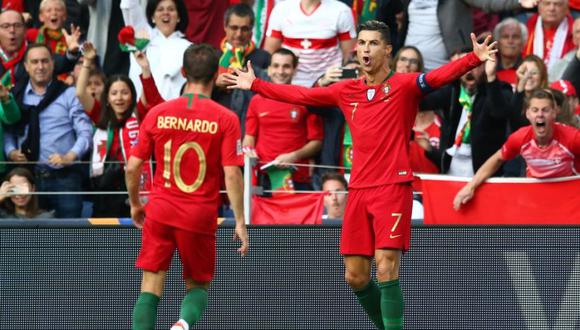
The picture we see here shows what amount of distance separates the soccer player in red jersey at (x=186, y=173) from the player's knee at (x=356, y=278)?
90cm

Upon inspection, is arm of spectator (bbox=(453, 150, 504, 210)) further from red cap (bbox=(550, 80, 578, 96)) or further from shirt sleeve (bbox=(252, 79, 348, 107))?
shirt sleeve (bbox=(252, 79, 348, 107))

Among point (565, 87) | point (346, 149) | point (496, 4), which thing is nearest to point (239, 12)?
point (346, 149)

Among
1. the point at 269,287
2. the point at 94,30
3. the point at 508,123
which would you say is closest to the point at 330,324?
the point at 269,287

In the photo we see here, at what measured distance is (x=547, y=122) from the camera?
11.8 metres

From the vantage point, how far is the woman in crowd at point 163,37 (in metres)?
14.2

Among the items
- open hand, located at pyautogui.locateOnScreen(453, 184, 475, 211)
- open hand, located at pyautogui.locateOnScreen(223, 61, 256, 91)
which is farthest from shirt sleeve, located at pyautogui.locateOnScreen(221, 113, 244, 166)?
open hand, located at pyautogui.locateOnScreen(453, 184, 475, 211)

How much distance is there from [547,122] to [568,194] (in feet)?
2.05

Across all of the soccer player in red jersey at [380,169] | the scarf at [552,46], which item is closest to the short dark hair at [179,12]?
the scarf at [552,46]

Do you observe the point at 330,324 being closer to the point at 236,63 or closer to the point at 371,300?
the point at 371,300

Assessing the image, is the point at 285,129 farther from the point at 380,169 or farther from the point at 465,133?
the point at 380,169

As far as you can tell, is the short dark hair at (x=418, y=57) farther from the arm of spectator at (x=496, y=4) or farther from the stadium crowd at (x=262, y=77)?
the arm of spectator at (x=496, y=4)

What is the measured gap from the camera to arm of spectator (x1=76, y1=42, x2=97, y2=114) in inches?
541

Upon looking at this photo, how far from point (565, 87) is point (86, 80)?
4.59 m

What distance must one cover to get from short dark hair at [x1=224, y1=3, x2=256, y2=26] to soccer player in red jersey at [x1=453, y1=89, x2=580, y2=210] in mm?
3222
